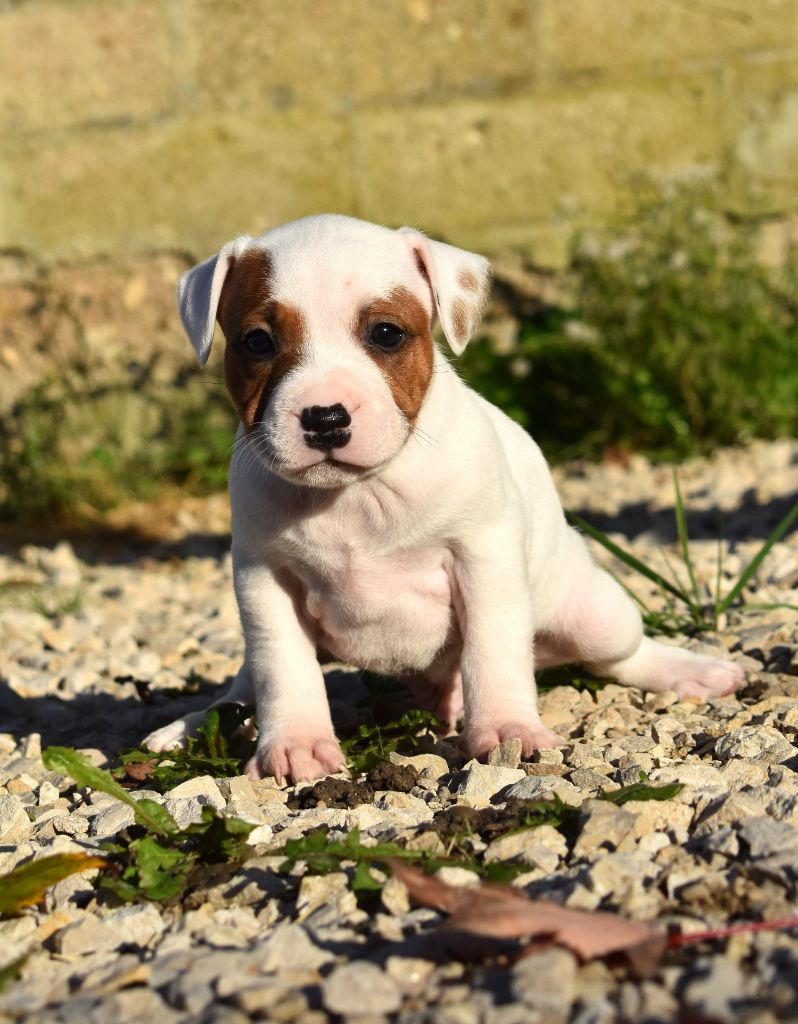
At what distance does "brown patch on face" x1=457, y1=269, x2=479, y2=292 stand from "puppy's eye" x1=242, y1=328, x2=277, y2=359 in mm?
567

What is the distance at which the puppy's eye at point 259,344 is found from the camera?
318cm

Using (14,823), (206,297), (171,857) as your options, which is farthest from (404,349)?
(14,823)

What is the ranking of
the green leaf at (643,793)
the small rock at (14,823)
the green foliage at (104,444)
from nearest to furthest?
1. the green leaf at (643,793)
2. the small rock at (14,823)
3. the green foliage at (104,444)

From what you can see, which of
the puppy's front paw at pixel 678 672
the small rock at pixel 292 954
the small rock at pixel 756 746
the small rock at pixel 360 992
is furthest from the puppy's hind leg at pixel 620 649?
the small rock at pixel 360 992

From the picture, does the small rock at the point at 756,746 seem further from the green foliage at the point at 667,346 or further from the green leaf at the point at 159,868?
the green foliage at the point at 667,346

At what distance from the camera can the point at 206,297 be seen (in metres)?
3.40

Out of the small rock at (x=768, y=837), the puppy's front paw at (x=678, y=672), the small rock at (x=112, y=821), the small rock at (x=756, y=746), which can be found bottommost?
the puppy's front paw at (x=678, y=672)

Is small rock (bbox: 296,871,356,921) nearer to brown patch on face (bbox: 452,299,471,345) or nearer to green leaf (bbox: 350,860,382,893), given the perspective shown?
green leaf (bbox: 350,860,382,893)

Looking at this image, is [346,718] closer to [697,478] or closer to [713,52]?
[697,478]

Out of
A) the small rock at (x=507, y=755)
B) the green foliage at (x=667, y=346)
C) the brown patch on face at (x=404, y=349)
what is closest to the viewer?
the small rock at (x=507, y=755)

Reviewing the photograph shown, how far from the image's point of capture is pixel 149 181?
7816 mm

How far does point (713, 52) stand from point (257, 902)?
265 inches

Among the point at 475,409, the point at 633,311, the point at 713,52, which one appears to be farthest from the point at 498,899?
the point at 713,52

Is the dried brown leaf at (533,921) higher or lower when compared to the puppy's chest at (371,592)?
lower
